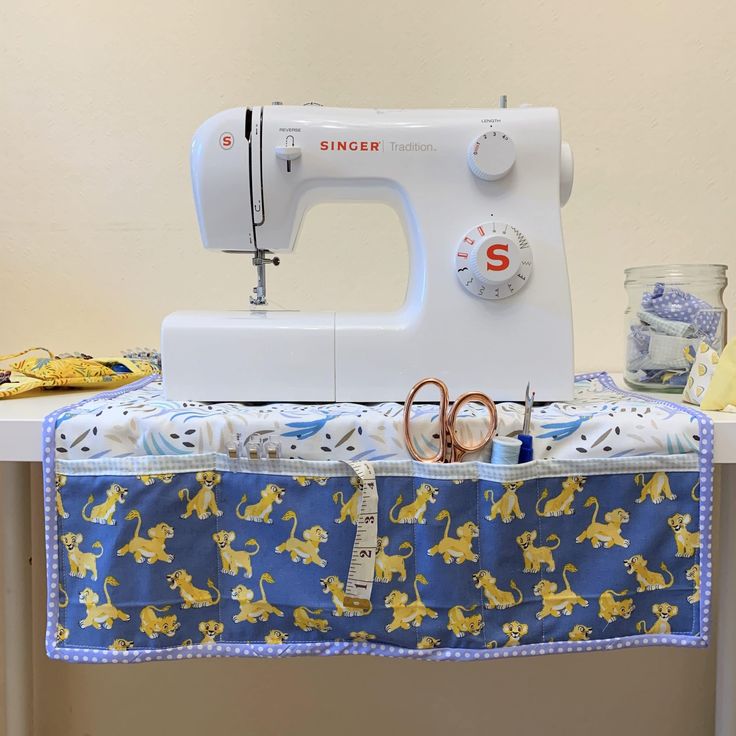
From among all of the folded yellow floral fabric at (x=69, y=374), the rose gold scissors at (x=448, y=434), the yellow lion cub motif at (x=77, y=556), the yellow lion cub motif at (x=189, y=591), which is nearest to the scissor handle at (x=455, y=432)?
the rose gold scissors at (x=448, y=434)

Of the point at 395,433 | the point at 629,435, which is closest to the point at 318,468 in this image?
the point at 395,433

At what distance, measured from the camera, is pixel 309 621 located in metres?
0.78

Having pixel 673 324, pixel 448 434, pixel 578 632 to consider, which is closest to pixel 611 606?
pixel 578 632

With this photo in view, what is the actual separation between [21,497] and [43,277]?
54cm

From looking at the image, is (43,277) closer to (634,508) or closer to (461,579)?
(461,579)

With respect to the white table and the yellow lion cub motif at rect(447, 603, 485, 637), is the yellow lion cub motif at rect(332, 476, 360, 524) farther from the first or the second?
the white table

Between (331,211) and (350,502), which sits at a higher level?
(331,211)

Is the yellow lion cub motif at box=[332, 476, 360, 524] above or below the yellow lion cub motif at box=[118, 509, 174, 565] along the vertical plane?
above

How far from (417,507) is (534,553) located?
0.15m

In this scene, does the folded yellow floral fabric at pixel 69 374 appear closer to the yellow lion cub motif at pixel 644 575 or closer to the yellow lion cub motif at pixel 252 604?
the yellow lion cub motif at pixel 252 604

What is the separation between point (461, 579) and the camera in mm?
777

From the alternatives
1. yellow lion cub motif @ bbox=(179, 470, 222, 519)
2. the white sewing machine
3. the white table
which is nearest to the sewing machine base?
the white sewing machine

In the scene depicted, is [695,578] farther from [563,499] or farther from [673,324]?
[673,324]

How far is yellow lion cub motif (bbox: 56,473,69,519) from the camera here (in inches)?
30.4
